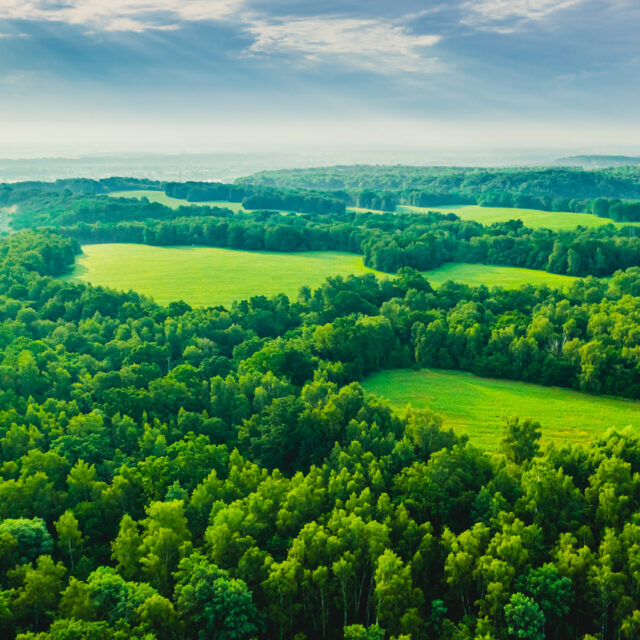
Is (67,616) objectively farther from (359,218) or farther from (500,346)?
(359,218)

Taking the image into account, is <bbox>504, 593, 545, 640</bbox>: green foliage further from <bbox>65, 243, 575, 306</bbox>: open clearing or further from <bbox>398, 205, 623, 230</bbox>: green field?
<bbox>398, 205, 623, 230</bbox>: green field

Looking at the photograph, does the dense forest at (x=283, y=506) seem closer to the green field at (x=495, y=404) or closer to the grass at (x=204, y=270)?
the green field at (x=495, y=404)

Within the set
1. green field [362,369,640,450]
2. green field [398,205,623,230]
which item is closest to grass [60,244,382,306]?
green field [362,369,640,450]

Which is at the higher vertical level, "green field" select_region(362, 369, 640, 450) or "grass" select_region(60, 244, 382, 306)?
"grass" select_region(60, 244, 382, 306)

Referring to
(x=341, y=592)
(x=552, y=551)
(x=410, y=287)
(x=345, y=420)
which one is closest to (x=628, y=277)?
(x=410, y=287)

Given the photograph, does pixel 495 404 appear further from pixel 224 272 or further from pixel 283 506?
pixel 224 272

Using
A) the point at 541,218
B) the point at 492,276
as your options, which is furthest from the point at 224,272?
the point at 541,218
